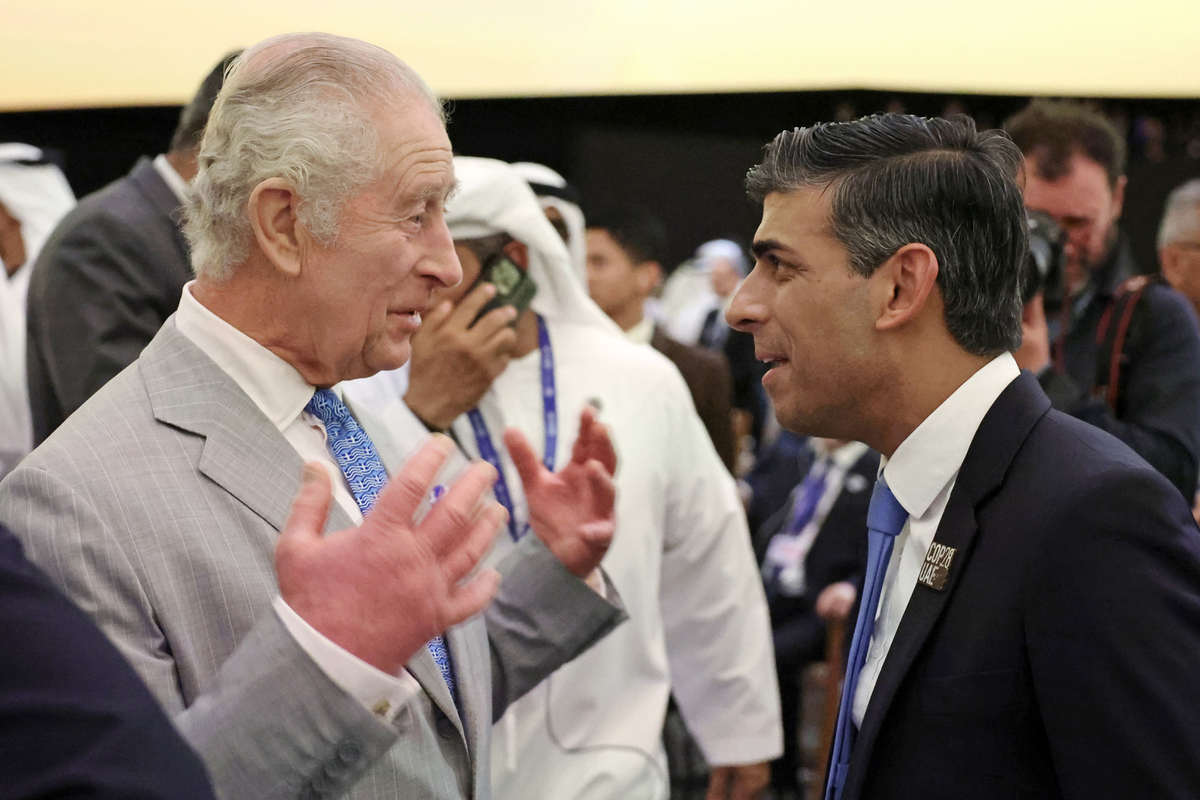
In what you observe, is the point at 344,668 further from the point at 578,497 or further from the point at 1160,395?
the point at 1160,395

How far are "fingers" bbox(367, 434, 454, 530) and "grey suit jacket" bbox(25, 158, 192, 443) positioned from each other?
1.96 meters

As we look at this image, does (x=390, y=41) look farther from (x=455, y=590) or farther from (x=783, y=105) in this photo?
(x=455, y=590)

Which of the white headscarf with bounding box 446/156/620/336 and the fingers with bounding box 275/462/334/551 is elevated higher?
the fingers with bounding box 275/462/334/551

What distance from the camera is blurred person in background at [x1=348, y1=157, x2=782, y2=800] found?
104 inches

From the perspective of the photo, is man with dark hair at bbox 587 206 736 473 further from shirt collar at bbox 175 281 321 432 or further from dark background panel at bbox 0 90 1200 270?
shirt collar at bbox 175 281 321 432

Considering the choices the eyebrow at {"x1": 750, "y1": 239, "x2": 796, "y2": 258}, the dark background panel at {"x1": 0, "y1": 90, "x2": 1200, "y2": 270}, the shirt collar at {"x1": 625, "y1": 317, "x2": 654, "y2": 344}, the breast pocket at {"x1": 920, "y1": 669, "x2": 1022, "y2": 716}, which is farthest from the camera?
the dark background panel at {"x1": 0, "y1": 90, "x2": 1200, "y2": 270}

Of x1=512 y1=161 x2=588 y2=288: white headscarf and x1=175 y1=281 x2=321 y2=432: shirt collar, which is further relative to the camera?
x1=512 y1=161 x2=588 y2=288: white headscarf

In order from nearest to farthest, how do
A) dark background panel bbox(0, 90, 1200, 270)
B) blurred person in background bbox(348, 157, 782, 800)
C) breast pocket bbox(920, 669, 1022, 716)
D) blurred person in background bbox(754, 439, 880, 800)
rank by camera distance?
breast pocket bbox(920, 669, 1022, 716), blurred person in background bbox(348, 157, 782, 800), blurred person in background bbox(754, 439, 880, 800), dark background panel bbox(0, 90, 1200, 270)

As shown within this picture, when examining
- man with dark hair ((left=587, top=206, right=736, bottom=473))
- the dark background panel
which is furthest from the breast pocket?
the dark background panel

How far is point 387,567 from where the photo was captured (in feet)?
3.91

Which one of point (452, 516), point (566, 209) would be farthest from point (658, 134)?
point (452, 516)

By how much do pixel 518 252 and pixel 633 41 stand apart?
3.93m

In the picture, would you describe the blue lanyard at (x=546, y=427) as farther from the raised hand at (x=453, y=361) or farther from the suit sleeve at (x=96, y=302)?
the suit sleeve at (x=96, y=302)

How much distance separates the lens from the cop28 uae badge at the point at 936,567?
1556 millimetres
